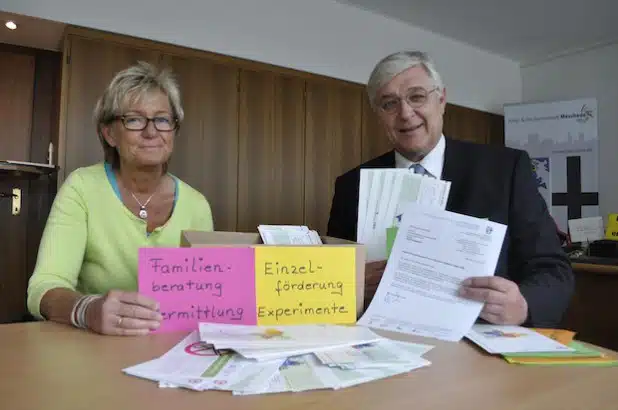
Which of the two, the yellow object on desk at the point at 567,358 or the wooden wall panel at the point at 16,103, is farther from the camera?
the wooden wall panel at the point at 16,103

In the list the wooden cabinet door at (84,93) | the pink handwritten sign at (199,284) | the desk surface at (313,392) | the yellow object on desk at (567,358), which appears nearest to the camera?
the desk surface at (313,392)

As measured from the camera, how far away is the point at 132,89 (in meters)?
1.27

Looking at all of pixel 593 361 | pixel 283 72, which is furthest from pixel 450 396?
pixel 283 72

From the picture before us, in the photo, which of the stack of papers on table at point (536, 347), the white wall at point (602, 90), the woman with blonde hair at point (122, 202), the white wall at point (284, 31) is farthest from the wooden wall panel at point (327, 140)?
the stack of papers on table at point (536, 347)

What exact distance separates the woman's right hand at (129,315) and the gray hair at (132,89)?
25.4 inches

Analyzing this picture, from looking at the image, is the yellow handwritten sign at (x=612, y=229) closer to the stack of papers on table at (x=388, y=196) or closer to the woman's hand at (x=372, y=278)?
the stack of papers on table at (x=388, y=196)

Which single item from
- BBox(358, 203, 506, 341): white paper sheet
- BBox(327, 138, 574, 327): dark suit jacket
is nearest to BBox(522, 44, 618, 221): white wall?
BBox(327, 138, 574, 327): dark suit jacket

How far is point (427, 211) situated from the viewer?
872mm

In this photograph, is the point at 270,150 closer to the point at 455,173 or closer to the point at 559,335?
the point at 455,173

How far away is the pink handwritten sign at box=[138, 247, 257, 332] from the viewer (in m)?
0.80

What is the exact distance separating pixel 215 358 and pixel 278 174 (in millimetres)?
2470

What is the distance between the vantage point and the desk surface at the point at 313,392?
21.2 inches

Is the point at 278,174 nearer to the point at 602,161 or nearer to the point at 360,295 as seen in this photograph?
the point at 360,295

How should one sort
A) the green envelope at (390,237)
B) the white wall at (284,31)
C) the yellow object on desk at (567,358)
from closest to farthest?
1. the yellow object on desk at (567,358)
2. the green envelope at (390,237)
3. the white wall at (284,31)
